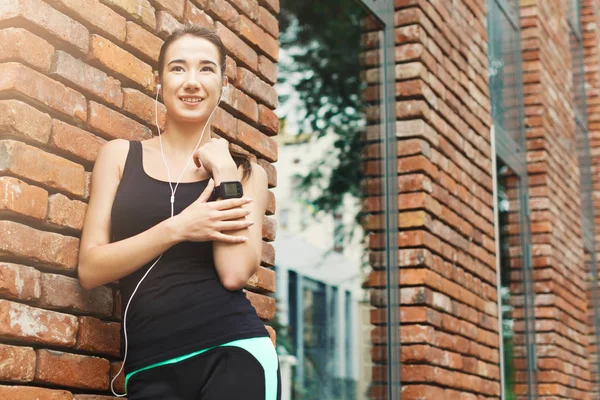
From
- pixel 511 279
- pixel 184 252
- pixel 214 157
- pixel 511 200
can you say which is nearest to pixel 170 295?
pixel 184 252

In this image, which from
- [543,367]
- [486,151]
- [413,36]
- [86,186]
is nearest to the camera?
[86,186]

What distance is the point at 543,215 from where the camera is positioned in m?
6.77

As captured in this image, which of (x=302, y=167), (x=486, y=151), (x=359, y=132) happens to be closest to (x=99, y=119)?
(x=359, y=132)

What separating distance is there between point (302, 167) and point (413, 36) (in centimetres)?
190

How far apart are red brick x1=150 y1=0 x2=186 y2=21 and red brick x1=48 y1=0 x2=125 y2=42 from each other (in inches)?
8.6

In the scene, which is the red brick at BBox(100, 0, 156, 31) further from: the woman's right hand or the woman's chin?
the woman's right hand

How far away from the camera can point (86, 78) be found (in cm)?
242

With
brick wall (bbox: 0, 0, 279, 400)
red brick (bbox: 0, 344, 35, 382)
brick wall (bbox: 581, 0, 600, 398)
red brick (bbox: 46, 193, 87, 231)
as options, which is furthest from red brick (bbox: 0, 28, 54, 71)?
brick wall (bbox: 581, 0, 600, 398)

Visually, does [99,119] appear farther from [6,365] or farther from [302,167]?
[302,167]

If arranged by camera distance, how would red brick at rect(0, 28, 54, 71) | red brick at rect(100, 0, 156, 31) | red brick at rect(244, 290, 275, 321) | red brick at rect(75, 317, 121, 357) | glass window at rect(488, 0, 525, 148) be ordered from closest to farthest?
red brick at rect(0, 28, 54, 71), red brick at rect(75, 317, 121, 357), red brick at rect(100, 0, 156, 31), red brick at rect(244, 290, 275, 321), glass window at rect(488, 0, 525, 148)

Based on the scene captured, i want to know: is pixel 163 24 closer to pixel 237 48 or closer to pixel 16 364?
pixel 237 48

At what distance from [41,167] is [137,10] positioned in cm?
70

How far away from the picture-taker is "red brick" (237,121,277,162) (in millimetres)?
3193

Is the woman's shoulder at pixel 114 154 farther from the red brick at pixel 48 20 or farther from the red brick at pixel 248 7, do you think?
the red brick at pixel 248 7
